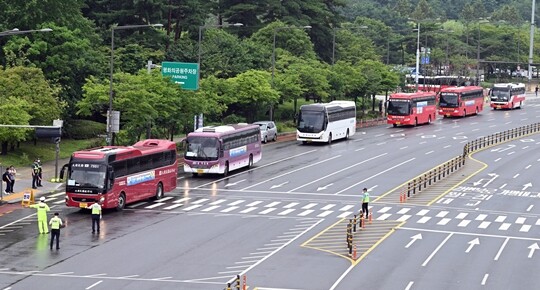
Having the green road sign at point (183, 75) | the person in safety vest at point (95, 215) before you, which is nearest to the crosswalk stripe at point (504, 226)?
the person in safety vest at point (95, 215)

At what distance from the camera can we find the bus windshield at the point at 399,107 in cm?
10938

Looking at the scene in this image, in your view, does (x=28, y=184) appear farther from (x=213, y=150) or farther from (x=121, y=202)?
(x=213, y=150)

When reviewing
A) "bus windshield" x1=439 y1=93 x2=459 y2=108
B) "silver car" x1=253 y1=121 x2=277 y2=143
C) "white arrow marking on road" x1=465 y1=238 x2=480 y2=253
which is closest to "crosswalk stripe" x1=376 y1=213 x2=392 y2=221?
"white arrow marking on road" x1=465 y1=238 x2=480 y2=253

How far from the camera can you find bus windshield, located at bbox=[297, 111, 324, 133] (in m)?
90.8

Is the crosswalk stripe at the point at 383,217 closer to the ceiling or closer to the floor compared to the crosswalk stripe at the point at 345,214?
closer to the floor

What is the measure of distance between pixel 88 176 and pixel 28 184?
11467 millimetres

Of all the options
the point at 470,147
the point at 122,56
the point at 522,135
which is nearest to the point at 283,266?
the point at 470,147

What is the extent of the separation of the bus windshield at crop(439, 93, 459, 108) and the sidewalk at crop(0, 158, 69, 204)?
59.1 m

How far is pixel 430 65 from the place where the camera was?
616 ft

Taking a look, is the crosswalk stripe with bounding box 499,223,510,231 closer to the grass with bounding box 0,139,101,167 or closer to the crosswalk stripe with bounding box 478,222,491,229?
the crosswalk stripe with bounding box 478,222,491,229

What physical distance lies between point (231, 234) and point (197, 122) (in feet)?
120

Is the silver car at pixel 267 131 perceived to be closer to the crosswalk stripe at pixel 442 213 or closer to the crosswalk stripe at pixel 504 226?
the crosswalk stripe at pixel 442 213

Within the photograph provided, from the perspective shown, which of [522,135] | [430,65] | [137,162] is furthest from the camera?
[430,65]

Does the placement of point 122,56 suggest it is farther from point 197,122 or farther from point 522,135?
point 522,135
